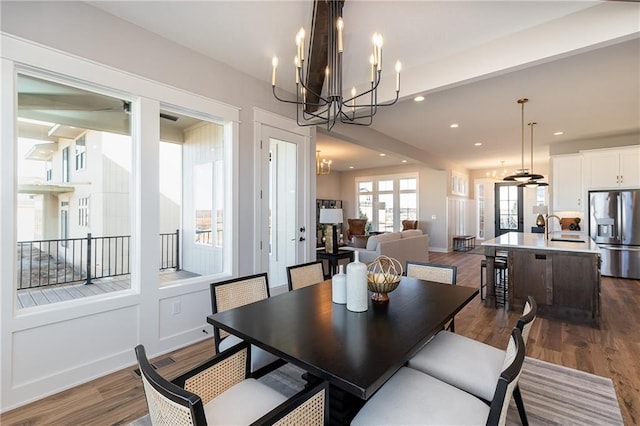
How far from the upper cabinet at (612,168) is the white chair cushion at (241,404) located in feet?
24.8

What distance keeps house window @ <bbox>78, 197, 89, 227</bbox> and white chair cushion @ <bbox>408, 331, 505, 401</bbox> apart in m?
2.92

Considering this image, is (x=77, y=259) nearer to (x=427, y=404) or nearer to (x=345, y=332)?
(x=345, y=332)

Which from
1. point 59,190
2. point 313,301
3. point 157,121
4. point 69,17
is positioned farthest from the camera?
point 157,121

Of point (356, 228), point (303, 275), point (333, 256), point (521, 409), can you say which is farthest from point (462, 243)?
point (521, 409)

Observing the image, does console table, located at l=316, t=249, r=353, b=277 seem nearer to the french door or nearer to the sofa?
the sofa

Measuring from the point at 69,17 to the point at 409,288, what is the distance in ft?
10.8

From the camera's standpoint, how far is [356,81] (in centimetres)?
361

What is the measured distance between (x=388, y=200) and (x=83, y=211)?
377 inches

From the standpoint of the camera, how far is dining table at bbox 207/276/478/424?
3.89 feet

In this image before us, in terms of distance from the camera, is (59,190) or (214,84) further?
(214,84)

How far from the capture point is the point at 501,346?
2994 mm

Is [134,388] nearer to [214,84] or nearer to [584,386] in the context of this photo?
[214,84]

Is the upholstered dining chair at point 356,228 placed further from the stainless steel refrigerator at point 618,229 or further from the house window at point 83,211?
the house window at point 83,211

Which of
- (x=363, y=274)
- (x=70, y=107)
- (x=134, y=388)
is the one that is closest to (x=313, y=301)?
(x=363, y=274)
